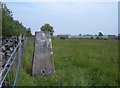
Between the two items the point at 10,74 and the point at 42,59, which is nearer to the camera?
the point at 10,74

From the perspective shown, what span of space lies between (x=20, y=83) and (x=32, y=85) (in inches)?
13.2

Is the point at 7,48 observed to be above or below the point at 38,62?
above

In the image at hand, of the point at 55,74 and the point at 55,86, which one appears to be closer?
the point at 55,86

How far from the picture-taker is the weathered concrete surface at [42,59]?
4.52m

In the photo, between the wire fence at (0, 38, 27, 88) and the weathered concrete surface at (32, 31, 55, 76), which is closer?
the wire fence at (0, 38, 27, 88)

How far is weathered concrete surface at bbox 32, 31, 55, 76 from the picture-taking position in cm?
452

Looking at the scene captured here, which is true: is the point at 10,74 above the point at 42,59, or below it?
below

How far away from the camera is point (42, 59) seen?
4.58 metres

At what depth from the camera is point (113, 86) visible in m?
3.83

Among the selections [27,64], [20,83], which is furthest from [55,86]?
[27,64]

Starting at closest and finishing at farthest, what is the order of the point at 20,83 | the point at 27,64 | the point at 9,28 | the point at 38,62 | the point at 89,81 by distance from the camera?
1. the point at 20,83
2. the point at 89,81
3. the point at 38,62
4. the point at 27,64
5. the point at 9,28

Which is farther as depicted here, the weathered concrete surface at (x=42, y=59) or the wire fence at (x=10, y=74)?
the weathered concrete surface at (x=42, y=59)

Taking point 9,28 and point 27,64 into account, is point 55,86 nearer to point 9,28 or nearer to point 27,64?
point 27,64

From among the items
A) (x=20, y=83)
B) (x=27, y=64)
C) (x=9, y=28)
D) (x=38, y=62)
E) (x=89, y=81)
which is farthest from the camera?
(x=9, y=28)
